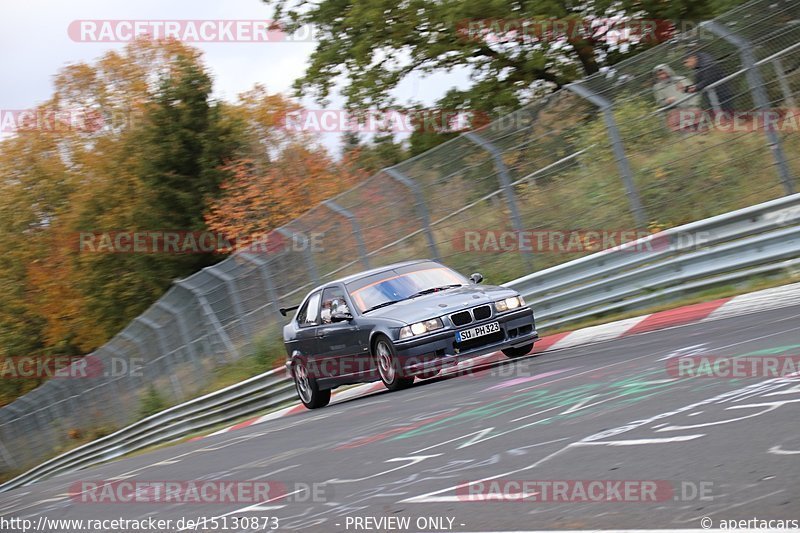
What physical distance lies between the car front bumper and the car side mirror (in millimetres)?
1360

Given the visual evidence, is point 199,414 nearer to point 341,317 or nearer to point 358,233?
point 358,233

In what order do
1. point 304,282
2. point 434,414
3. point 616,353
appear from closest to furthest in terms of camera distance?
point 434,414
point 616,353
point 304,282

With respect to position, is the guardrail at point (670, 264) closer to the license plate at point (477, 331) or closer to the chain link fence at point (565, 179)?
the chain link fence at point (565, 179)

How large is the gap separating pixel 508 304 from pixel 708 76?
372 cm

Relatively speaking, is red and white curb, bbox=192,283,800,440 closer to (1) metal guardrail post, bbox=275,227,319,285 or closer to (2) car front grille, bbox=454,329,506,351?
(2) car front grille, bbox=454,329,506,351

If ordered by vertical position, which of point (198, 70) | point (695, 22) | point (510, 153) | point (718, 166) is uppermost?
point (198, 70)

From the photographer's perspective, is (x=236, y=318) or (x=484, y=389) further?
(x=236, y=318)

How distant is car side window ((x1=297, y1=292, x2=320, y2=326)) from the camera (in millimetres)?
14750

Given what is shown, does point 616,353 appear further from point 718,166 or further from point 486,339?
point 718,166

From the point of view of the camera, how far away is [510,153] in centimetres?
1532

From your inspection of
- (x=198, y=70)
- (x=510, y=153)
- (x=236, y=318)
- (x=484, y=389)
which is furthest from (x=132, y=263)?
(x=484, y=389)

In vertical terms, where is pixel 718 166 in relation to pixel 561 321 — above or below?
above

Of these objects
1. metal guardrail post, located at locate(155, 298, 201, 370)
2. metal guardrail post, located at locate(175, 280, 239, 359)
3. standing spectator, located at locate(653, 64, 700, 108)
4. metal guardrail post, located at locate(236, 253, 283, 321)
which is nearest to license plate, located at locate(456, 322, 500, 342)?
standing spectator, located at locate(653, 64, 700, 108)

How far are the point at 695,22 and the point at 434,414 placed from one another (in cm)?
1965
